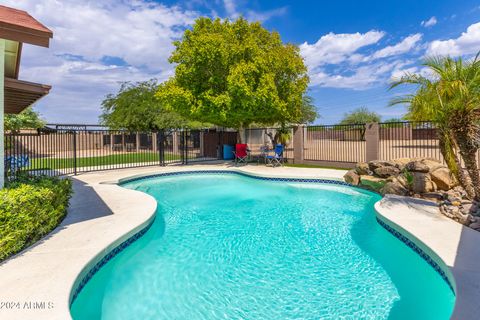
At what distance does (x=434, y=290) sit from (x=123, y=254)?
Answer: 13.9 feet

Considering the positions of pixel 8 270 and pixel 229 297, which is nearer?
pixel 8 270

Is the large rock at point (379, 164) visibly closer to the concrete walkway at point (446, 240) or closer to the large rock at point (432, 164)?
the large rock at point (432, 164)

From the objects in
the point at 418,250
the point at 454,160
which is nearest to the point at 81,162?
the point at 418,250

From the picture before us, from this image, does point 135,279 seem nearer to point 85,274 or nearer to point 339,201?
point 85,274

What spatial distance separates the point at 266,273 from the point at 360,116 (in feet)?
147

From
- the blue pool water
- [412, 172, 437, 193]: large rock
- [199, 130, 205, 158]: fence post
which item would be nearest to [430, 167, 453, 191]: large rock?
[412, 172, 437, 193]: large rock

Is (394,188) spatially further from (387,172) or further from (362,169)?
(362,169)

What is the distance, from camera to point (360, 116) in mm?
43750

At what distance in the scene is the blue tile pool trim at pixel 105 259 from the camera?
119 inches

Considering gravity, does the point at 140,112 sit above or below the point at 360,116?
below

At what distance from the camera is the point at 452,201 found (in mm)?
5613

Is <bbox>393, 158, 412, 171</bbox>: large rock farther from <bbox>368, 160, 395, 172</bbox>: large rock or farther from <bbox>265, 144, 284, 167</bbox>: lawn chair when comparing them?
<bbox>265, 144, 284, 167</bbox>: lawn chair

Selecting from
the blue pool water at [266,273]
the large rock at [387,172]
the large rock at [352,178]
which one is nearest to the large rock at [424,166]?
the large rock at [387,172]

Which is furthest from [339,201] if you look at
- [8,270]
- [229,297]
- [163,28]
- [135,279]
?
[163,28]
